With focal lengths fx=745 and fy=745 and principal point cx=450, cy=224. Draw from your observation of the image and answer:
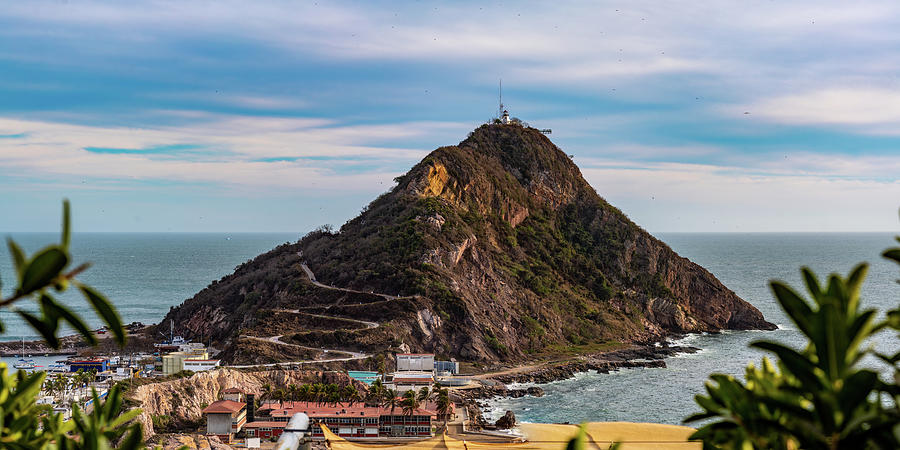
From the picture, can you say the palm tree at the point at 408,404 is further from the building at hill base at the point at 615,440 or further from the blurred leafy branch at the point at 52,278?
the blurred leafy branch at the point at 52,278

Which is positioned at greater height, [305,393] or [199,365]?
[199,365]

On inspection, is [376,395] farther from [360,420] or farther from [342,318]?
[342,318]

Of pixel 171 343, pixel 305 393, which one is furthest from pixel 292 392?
pixel 171 343

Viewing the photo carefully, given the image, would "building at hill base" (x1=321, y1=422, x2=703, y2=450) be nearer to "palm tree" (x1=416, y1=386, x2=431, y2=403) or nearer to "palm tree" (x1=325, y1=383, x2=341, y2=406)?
"palm tree" (x1=325, y1=383, x2=341, y2=406)

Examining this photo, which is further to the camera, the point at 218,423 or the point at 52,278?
the point at 218,423

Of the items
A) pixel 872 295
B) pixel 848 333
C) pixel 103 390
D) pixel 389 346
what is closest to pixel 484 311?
pixel 389 346

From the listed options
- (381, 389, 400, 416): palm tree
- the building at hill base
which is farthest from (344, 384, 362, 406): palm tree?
the building at hill base
